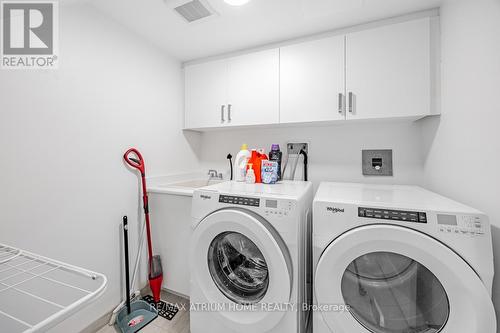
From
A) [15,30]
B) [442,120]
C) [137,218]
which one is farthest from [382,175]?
[15,30]

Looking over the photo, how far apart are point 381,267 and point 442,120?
3.38 feet

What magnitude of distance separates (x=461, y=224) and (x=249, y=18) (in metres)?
1.67

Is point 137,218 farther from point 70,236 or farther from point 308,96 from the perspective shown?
point 308,96

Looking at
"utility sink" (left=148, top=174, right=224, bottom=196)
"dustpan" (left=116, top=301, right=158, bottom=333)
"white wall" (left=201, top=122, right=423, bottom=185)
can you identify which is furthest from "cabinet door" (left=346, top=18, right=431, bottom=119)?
"dustpan" (left=116, top=301, right=158, bottom=333)

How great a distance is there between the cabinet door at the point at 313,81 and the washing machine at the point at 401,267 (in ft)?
2.62

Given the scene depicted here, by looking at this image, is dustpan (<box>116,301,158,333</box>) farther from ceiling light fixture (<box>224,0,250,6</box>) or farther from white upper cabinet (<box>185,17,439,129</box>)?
ceiling light fixture (<box>224,0,250,6</box>)

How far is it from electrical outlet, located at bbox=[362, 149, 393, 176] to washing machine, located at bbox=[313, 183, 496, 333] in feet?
2.28

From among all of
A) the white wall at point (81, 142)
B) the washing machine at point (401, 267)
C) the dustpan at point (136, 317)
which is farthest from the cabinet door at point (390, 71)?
the dustpan at point (136, 317)

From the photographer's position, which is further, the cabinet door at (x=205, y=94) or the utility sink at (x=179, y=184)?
the cabinet door at (x=205, y=94)

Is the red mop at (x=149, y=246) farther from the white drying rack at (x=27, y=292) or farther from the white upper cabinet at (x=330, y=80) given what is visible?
the white upper cabinet at (x=330, y=80)

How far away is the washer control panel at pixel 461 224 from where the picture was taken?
80 centimetres

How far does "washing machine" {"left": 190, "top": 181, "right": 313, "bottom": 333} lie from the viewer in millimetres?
1062

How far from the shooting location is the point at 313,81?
5.31 feet

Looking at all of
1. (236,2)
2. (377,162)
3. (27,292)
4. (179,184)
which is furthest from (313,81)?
(27,292)
